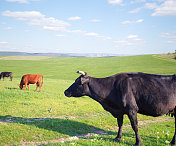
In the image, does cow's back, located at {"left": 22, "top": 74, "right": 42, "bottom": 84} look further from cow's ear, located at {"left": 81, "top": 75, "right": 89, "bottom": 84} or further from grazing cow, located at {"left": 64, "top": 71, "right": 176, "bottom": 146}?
grazing cow, located at {"left": 64, "top": 71, "right": 176, "bottom": 146}

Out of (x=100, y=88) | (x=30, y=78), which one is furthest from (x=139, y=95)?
(x=30, y=78)

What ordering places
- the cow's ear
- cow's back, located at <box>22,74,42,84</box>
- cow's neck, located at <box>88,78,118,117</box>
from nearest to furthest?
cow's neck, located at <box>88,78,118,117</box>, the cow's ear, cow's back, located at <box>22,74,42,84</box>

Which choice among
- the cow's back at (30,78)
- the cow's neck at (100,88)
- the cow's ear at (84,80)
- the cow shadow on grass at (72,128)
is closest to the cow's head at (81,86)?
the cow's ear at (84,80)

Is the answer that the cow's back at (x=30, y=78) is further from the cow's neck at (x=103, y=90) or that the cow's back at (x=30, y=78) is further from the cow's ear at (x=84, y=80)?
the cow's neck at (x=103, y=90)

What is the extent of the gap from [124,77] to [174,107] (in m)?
2.24

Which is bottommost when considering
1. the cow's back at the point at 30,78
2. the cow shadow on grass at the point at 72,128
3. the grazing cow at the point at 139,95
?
the cow shadow on grass at the point at 72,128

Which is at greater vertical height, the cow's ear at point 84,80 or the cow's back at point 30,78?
the cow's ear at point 84,80

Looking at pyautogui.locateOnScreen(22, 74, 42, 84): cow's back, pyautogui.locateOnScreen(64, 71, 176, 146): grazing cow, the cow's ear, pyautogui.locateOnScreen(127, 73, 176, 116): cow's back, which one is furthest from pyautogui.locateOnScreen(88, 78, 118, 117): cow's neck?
pyautogui.locateOnScreen(22, 74, 42, 84): cow's back

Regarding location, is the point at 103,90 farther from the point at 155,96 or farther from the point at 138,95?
the point at 155,96

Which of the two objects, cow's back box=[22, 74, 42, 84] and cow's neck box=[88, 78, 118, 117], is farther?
cow's back box=[22, 74, 42, 84]

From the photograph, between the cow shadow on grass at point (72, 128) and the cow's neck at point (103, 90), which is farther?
the cow shadow on grass at point (72, 128)

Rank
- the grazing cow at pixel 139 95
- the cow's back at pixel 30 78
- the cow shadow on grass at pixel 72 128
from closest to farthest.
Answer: the grazing cow at pixel 139 95, the cow shadow on grass at pixel 72 128, the cow's back at pixel 30 78

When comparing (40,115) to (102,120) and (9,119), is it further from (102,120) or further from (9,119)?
(102,120)

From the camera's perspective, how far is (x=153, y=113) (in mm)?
6496
